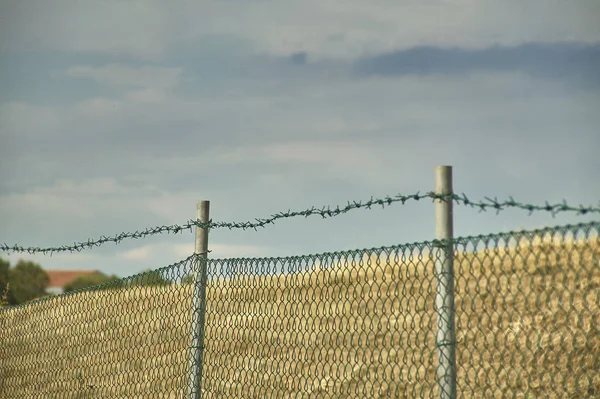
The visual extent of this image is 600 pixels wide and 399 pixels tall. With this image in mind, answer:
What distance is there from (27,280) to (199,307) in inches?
1830

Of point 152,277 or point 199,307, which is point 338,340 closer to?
point 152,277

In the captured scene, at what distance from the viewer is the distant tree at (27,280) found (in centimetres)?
4706

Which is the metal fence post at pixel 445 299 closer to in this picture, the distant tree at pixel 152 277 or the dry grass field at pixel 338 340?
the dry grass field at pixel 338 340

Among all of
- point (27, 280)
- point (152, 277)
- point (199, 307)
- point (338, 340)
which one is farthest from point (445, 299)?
point (27, 280)

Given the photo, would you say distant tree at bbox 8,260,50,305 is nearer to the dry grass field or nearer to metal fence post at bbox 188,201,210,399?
the dry grass field

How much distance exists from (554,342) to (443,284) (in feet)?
23.6

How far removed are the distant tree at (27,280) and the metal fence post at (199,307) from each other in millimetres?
42823

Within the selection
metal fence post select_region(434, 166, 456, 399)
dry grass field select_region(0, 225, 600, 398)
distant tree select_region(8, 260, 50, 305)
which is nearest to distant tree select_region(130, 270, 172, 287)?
dry grass field select_region(0, 225, 600, 398)

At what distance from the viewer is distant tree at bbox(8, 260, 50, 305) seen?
47.1 metres

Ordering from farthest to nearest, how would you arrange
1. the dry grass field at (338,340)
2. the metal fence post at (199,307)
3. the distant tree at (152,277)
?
the distant tree at (152,277) < the metal fence post at (199,307) < the dry grass field at (338,340)

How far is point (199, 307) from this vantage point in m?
5.79

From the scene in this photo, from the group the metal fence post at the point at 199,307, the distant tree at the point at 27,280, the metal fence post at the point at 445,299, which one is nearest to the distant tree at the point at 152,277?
the metal fence post at the point at 199,307

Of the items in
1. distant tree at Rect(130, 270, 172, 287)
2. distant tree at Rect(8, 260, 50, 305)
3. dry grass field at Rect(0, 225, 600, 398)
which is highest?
distant tree at Rect(8, 260, 50, 305)

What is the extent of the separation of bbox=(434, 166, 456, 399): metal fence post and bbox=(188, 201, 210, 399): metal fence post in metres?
2.09
